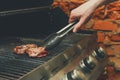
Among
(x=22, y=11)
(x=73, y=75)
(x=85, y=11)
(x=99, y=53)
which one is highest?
(x=85, y=11)

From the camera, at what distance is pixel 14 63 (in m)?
1.16

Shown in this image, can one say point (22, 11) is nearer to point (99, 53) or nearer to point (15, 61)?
point (15, 61)

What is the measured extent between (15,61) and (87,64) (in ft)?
1.40

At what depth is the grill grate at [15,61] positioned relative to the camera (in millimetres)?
1014

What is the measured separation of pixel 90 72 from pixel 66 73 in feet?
0.73

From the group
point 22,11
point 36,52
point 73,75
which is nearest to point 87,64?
point 73,75

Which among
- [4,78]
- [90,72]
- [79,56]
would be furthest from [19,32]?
[4,78]

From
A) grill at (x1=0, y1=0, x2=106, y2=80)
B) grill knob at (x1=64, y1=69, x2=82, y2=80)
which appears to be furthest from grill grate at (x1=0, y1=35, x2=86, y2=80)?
grill knob at (x1=64, y1=69, x2=82, y2=80)

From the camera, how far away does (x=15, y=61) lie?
119 cm

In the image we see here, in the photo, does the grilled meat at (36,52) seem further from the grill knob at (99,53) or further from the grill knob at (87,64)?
the grill knob at (99,53)

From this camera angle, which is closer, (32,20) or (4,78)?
(4,78)

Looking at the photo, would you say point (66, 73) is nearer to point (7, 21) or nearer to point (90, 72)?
point (90, 72)

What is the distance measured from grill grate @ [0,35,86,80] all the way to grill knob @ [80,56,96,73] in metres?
0.16

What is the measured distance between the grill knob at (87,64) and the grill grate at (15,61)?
6.4 inches
